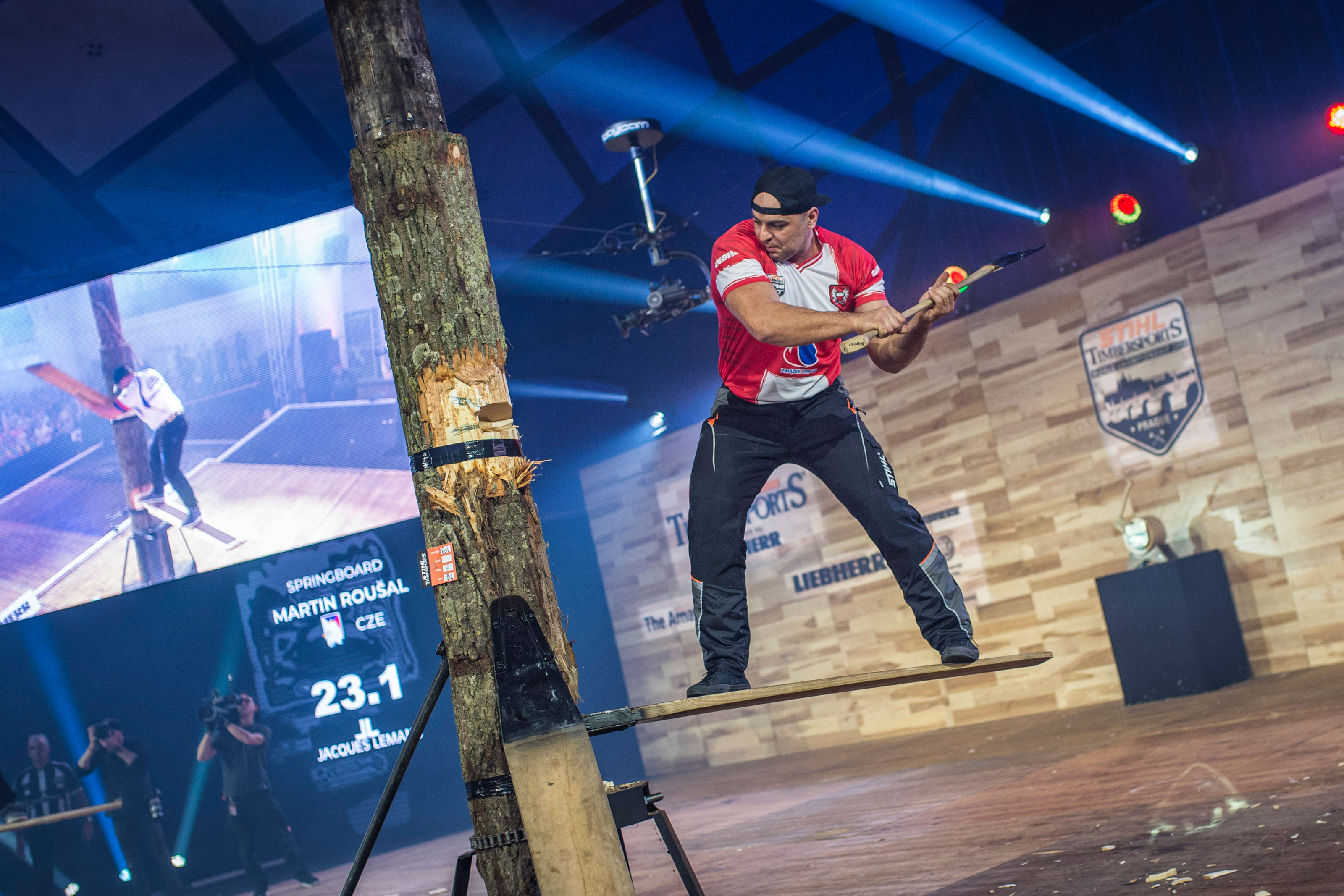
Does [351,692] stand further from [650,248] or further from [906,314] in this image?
[906,314]

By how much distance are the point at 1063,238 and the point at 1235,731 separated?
3.53 metres

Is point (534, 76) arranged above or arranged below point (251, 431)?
above

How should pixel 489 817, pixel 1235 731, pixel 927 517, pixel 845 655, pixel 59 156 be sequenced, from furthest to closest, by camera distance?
pixel 845 655 → pixel 927 517 → pixel 59 156 → pixel 1235 731 → pixel 489 817

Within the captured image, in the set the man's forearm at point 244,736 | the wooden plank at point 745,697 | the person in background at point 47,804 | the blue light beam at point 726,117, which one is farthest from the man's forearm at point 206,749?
the wooden plank at point 745,697

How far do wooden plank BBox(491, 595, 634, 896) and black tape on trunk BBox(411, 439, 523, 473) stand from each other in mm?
674

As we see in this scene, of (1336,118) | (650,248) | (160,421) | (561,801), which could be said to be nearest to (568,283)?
(650,248)

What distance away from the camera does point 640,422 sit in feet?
31.7

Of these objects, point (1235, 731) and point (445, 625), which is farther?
point (1235, 731)

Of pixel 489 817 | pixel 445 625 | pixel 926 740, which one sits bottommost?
pixel 926 740

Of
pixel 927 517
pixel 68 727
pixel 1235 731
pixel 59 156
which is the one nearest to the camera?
pixel 1235 731

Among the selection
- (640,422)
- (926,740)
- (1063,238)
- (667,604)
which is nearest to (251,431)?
(640,422)

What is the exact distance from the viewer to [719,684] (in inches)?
117

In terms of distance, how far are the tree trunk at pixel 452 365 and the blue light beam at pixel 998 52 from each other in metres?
4.35

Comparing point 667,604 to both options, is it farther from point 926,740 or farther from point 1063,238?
point 1063,238
